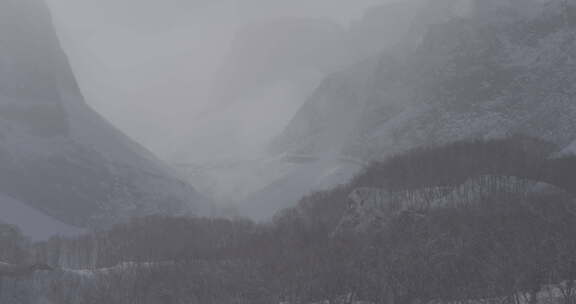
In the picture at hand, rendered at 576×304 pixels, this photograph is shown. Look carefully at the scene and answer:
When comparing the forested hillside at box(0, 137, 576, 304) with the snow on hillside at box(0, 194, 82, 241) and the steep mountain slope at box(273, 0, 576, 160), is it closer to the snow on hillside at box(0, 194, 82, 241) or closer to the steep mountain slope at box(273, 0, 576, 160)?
the snow on hillside at box(0, 194, 82, 241)

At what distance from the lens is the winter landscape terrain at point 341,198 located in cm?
5812

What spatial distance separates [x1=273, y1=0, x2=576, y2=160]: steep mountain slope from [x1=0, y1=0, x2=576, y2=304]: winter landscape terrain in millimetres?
558

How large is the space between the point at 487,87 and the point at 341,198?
Result: 6594cm

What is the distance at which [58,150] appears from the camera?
143250 millimetres

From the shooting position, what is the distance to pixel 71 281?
64.6 m

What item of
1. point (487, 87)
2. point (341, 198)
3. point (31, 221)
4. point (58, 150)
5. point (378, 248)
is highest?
point (487, 87)

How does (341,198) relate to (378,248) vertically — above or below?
above

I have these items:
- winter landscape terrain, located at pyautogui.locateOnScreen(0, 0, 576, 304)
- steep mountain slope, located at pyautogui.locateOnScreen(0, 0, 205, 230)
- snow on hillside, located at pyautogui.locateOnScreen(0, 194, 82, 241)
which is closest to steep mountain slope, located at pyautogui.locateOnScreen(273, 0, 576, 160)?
winter landscape terrain, located at pyautogui.locateOnScreen(0, 0, 576, 304)

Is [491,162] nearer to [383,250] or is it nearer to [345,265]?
[383,250]

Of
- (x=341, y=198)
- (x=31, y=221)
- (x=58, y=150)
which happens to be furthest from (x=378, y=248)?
(x=58, y=150)

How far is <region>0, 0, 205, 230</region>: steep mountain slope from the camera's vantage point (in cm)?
13350

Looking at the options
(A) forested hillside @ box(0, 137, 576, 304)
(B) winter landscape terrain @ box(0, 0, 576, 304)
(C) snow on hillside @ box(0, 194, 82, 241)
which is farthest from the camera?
(C) snow on hillside @ box(0, 194, 82, 241)

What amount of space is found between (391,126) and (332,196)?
54.3 meters

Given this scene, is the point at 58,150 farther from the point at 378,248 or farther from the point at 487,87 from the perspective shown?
the point at 487,87
